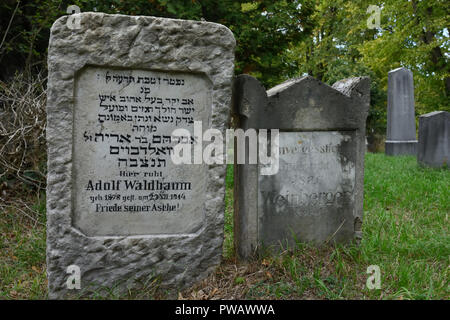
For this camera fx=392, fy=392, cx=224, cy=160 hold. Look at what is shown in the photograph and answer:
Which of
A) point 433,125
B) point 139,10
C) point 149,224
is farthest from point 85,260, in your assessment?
point 433,125

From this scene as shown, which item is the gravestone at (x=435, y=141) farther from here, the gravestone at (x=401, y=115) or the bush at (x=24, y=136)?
the bush at (x=24, y=136)

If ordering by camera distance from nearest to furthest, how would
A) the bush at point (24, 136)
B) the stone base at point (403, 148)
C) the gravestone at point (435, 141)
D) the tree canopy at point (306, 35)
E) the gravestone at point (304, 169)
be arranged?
the gravestone at point (304, 169), the bush at point (24, 136), the tree canopy at point (306, 35), the gravestone at point (435, 141), the stone base at point (403, 148)

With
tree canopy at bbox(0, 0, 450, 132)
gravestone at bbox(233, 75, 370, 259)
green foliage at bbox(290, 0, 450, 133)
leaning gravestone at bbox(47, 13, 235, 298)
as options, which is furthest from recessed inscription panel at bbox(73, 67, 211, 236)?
green foliage at bbox(290, 0, 450, 133)

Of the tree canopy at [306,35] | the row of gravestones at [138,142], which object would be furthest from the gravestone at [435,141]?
the row of gravestones at [138,142]

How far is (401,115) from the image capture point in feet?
40.9

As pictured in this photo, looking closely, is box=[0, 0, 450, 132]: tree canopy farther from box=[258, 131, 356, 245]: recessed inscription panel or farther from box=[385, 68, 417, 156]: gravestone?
box=[258, 131, 356, 245]: recessed inscription panel

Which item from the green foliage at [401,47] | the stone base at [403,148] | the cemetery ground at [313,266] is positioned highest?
the green foliage at [401,47]

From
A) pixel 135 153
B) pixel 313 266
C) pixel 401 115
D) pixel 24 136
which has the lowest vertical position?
pixel 313 266

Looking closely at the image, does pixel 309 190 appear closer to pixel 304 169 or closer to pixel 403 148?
pixel 304 169

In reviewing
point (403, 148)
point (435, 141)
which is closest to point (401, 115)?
point (403, 148)

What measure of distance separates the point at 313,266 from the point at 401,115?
10720mm

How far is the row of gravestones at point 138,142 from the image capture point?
2.81 metres

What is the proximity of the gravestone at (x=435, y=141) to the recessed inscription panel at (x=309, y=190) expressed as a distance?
5.76 metres

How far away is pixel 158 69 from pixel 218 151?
2.53 feet
